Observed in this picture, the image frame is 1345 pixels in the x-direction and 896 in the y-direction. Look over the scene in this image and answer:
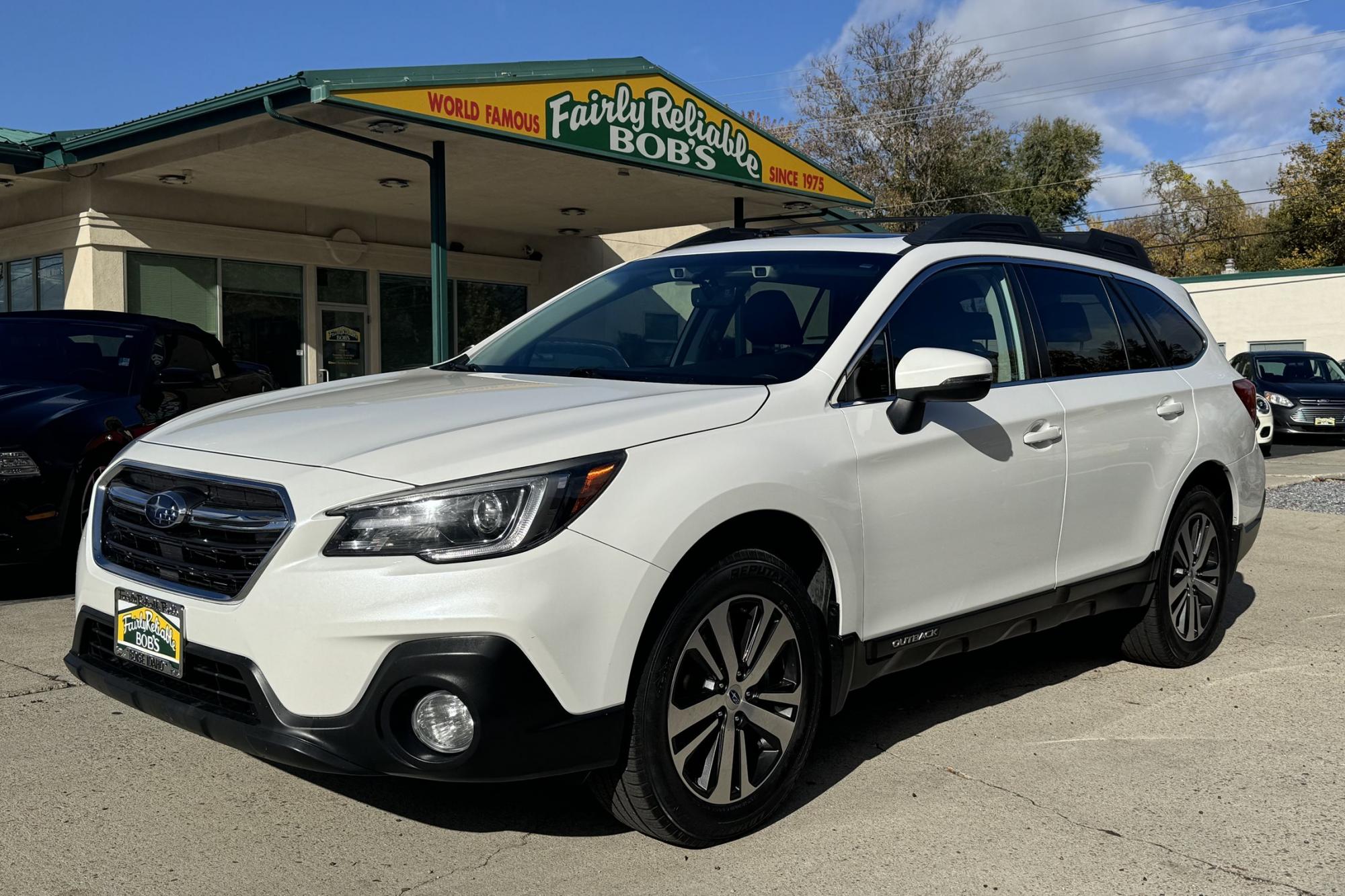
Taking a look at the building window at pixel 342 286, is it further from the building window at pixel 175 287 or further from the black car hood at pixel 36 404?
the black car hood at pixel 36 404

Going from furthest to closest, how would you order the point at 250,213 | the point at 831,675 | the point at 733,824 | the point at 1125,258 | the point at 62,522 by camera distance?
1. the point at 250,213
2. the point at 62,522
3. the point at 1125,258
4. the point at 831,675
5. the point at 733,824

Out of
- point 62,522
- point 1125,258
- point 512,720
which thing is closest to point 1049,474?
point 1125,258

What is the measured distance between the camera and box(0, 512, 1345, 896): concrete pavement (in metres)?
3.30

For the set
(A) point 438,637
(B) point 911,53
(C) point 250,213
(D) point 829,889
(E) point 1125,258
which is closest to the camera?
(A) point 438,637

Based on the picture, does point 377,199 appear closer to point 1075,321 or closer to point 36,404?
point 36,404

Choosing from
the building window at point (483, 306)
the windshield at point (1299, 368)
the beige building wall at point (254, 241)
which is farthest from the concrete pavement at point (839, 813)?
the windshield at point (1299, 368)

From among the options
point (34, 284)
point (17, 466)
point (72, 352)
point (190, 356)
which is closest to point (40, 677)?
point (17, 466)

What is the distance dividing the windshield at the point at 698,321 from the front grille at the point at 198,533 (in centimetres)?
137

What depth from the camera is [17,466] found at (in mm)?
6496

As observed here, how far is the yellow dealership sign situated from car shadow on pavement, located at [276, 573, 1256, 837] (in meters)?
7.91

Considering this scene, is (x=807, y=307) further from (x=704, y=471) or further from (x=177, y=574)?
(x=177, y=574)

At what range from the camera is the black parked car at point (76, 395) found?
21.4 feet

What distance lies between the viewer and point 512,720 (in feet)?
9.78

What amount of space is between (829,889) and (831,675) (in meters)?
0.74
